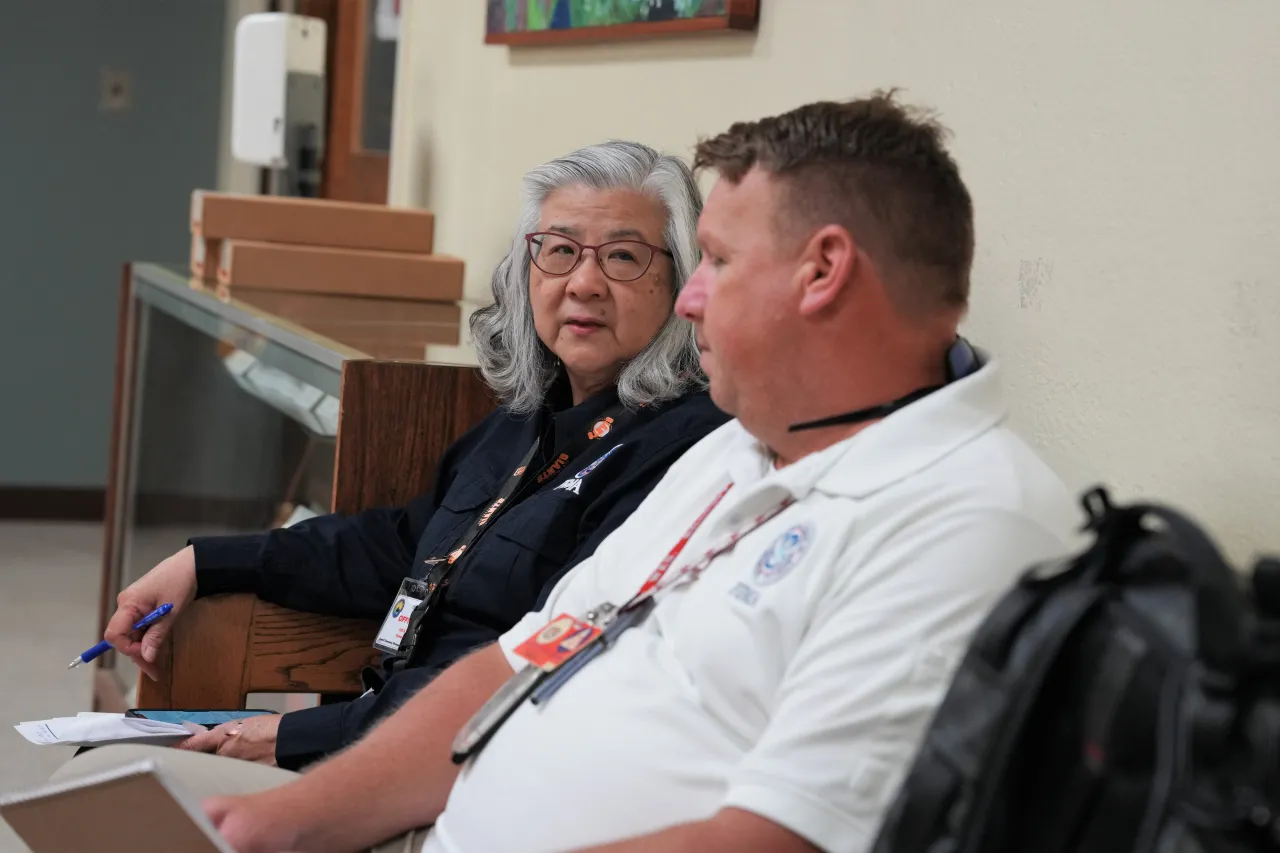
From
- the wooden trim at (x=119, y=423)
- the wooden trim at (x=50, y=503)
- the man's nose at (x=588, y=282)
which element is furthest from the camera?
the wooden trim at (x=50, y=503)

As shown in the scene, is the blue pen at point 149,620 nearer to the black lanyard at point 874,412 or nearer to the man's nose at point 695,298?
the man's nose at point 695,298

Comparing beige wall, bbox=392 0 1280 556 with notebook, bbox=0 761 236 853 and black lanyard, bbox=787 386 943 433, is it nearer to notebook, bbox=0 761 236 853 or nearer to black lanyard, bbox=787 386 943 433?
black lanyard, bbox=787 386 943 433

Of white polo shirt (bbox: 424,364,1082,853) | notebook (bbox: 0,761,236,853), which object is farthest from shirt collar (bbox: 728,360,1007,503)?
notebook (bbox: 0,761,236,853)

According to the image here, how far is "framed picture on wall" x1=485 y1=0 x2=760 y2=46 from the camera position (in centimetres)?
229

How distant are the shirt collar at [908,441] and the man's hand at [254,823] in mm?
651

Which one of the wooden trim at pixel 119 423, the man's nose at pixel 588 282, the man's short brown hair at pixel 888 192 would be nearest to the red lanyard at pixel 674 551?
the man's short brown hair at pixel 888 192

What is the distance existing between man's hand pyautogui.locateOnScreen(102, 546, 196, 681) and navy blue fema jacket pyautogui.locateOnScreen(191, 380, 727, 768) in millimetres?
24

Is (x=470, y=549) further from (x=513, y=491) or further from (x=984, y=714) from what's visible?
(x=984, y=714)

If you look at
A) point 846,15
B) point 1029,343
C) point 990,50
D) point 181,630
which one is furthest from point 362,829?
point 846,15

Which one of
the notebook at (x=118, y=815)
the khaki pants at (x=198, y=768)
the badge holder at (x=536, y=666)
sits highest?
the badge holder at (x=536, y=666)

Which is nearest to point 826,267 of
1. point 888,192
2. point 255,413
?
point 888,192

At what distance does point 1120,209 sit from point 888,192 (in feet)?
1.21

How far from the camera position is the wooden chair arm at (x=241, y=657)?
2.14m

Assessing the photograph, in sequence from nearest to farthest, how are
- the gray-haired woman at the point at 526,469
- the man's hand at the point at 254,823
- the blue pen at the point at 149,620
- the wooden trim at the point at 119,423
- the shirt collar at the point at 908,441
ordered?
the shirt collar at the point at 908,441
the man's hand at the point at 254,823
the gray-haired woman at the point at 526,469
the blue pen at the point at 149,620
the wooden trim at the point at 119,423
